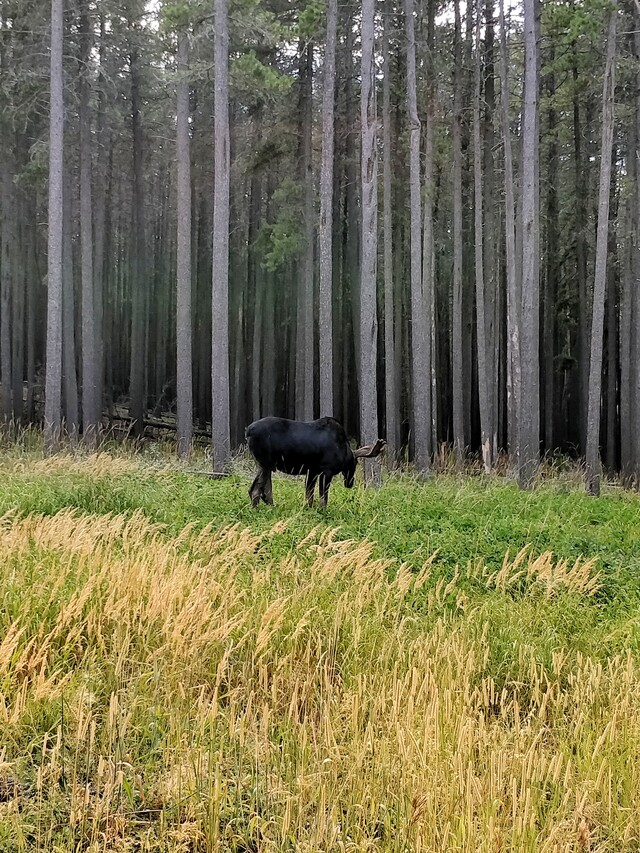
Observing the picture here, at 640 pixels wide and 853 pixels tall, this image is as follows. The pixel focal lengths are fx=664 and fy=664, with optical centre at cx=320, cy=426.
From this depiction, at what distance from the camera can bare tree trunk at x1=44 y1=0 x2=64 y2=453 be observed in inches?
579

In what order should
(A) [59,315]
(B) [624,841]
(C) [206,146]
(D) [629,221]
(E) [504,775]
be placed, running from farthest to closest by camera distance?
(C) [206,146]
(D) [629,221]
(A) [59,315]
(E) [504,775]
(B) [624,841]

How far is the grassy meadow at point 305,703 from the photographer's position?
2.73 meters

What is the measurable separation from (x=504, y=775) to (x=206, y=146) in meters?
24.4

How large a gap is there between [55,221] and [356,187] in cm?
1095

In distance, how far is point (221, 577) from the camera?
5414 mm

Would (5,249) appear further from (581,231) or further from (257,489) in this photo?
(581,231)

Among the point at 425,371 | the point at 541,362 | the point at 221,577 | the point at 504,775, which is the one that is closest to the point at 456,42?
the point at 425,371

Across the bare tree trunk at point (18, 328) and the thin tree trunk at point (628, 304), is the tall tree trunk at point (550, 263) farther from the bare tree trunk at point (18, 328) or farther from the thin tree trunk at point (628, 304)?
the bare tree trunk at point (18, 328)

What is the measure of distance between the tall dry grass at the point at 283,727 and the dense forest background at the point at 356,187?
8.70m

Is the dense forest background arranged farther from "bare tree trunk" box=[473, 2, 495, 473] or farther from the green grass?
the green grass

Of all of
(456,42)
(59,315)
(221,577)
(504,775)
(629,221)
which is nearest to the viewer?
(504,775)

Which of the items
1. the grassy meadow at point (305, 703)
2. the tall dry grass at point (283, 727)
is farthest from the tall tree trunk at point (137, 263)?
the tall dry grass at point (283, 727)

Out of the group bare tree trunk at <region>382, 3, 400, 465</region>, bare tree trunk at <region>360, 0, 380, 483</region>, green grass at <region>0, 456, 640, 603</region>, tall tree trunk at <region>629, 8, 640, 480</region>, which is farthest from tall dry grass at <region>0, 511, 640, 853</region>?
tall tree trunk at <region>629, 8, 640, 480</region>

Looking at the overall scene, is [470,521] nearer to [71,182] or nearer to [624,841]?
[624,841]
